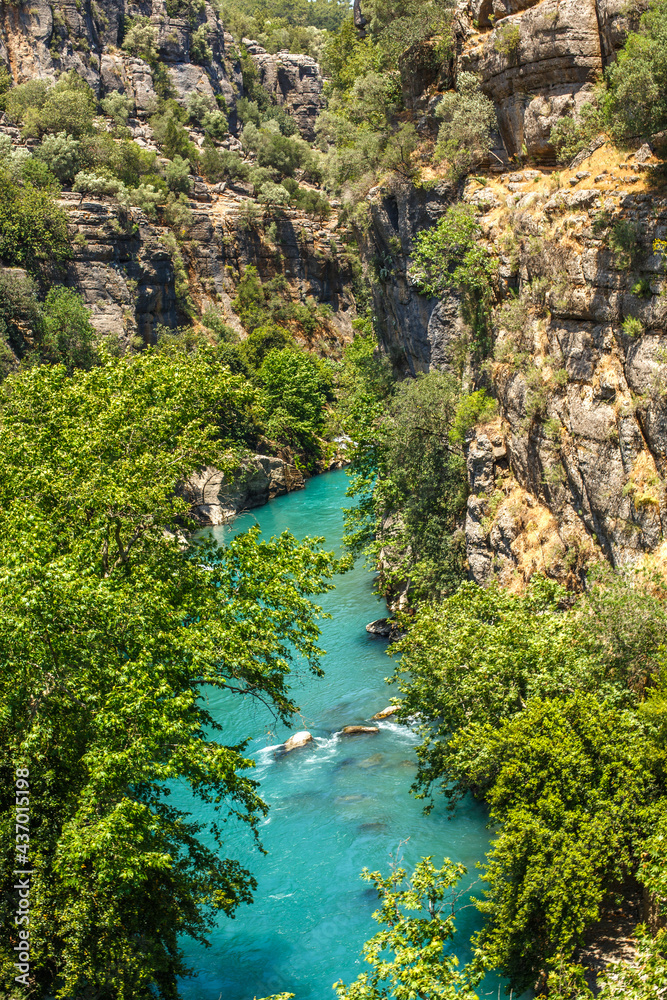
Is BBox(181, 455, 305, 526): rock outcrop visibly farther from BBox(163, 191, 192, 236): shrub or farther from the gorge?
BBox(163, 191, 192, 236): shrub

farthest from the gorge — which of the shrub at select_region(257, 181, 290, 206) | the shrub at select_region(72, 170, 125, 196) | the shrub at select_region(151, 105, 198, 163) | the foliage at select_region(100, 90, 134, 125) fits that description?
the foliage at select_region(100, 90, 134, 125)

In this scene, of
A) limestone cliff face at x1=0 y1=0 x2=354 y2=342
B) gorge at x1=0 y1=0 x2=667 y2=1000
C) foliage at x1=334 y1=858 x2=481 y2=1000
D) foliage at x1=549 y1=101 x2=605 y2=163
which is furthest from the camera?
limestone cliff face at x1=0 y1=0 x2=354 y2=342

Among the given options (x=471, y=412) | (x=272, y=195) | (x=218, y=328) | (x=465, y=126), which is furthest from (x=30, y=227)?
(x=471, y=412)

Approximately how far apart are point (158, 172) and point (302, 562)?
220ft

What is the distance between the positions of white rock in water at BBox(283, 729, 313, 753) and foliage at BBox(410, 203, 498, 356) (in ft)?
47.8

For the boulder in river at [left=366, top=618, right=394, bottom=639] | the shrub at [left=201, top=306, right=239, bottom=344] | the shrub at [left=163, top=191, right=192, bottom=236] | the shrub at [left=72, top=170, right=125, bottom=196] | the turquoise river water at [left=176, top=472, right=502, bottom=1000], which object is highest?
the shrub at [left=72, top=170, right=125, bottom=196]

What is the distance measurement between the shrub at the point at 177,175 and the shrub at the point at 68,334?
76.4 feet

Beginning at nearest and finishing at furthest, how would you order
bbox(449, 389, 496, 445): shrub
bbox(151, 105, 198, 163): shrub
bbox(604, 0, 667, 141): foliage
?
bbox(604, 0, 667, 141): foliage
bbox(449, 389, 496, 445): shrub
bbox(151, 105, 198, 163): shrub

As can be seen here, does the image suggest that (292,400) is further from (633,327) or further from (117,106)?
(633,327)

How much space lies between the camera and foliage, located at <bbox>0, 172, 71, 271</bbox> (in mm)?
55562

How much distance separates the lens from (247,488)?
2224 inches

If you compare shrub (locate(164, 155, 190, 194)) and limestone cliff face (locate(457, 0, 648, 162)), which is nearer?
limestone cliff face (locate(457, 0, 648, 162))

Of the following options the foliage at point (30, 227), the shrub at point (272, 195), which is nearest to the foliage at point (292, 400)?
the foliage at point (30, 227)

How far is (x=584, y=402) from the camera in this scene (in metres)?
20.7
